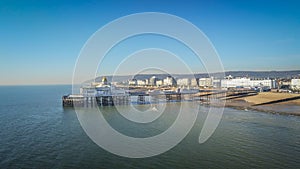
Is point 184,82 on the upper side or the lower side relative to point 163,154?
upper

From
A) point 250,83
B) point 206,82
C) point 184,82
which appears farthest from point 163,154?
point 184,82

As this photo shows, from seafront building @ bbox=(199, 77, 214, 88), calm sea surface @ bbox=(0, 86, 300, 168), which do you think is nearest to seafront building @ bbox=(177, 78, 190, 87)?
seafront building @ bbox=(199, 77, 214, 88)

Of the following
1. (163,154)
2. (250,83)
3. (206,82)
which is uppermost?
(206,82)

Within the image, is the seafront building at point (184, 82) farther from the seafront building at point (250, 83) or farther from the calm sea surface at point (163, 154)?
the calm sea surface at point (163, 154)

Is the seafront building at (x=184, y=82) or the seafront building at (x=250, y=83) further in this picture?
the seafront building at (x=184, y=82)

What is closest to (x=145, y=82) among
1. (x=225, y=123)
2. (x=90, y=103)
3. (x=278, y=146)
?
(x=90, y=103)

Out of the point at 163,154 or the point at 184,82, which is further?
the point at 184,82

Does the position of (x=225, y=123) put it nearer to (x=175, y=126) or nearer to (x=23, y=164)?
(x=175, y=126)

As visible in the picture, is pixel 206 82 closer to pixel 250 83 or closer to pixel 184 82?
pixel 184 82

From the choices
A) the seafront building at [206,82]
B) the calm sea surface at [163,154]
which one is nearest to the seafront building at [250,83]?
the seafront building at [206,82]

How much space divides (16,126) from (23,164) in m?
7.26

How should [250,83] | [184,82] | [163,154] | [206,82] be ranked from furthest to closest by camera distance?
[184,82]
[206,82]
[250,83]
[163,154]

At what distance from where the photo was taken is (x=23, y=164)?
7887 millimetres

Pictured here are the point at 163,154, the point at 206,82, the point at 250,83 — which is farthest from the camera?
the point at 206,82
